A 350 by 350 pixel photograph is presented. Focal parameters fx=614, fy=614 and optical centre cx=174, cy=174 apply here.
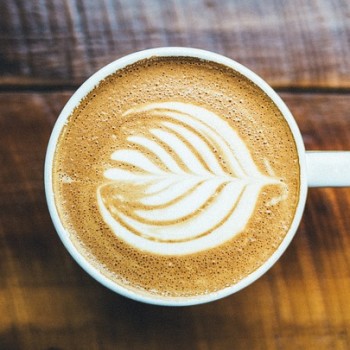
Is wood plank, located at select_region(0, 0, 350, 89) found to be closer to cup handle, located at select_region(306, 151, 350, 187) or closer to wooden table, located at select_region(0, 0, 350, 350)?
wooden table, located at select_region(0, 0, 350, 350)

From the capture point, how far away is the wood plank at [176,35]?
104 centimetres

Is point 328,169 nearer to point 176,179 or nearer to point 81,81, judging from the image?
point 176,179

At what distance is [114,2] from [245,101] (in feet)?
1.00

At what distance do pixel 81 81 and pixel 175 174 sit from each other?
0.26 meters

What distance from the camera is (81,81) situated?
1041 millimetres

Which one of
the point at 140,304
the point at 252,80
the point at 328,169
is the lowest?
the point at 140,304

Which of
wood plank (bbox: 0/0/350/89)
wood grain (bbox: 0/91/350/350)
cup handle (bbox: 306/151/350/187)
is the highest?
wood plank (bbox: 0/0/350/89)

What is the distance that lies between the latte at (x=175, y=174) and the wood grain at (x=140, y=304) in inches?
5.5

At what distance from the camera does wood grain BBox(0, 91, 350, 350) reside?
3.43ft

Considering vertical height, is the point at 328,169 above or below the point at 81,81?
below

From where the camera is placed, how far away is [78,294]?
1.05 metres

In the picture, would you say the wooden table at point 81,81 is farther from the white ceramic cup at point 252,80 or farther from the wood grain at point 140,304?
the white ceramic cup at point 252,80

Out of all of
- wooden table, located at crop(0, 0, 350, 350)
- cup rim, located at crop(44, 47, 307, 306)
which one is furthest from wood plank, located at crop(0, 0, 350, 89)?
cup rim, located at crop(44, 47, 307, 306)

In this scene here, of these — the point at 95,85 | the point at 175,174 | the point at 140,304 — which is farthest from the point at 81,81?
the point at 140,304
